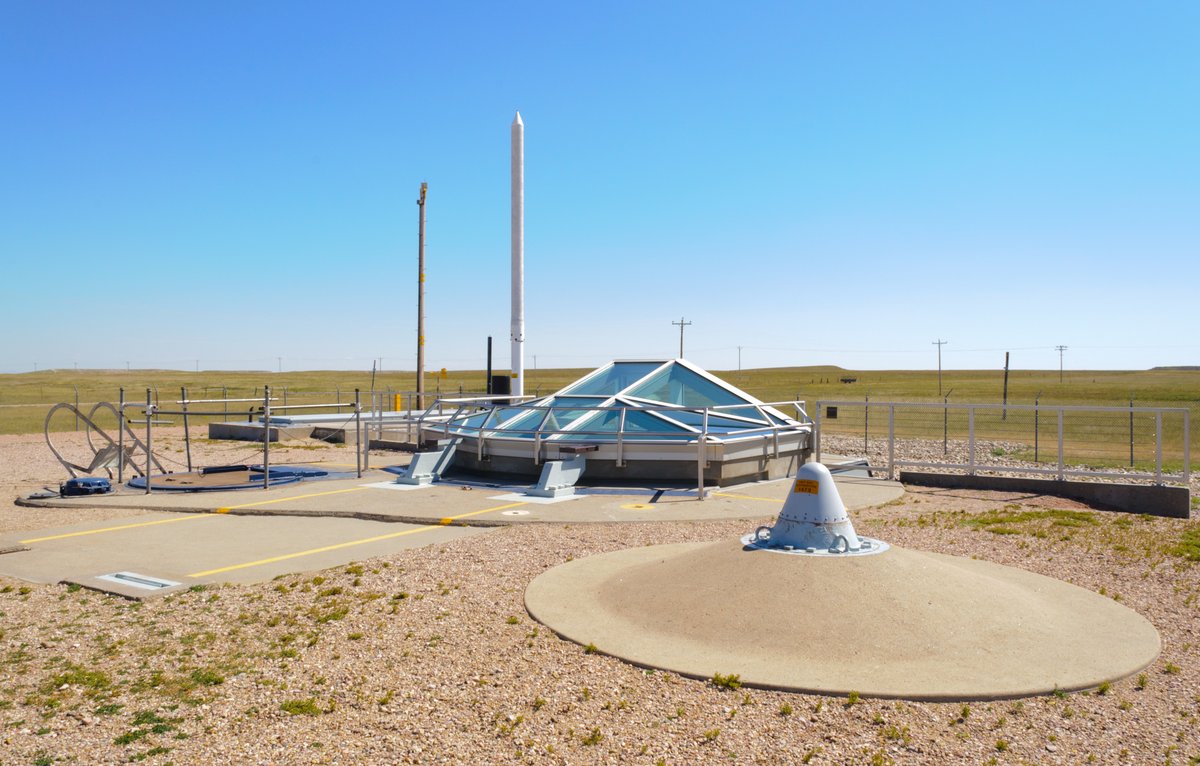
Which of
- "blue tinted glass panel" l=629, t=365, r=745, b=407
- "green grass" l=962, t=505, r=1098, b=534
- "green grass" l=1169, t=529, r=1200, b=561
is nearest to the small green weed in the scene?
"green grass" l=962, t=505, r=1098, b=534

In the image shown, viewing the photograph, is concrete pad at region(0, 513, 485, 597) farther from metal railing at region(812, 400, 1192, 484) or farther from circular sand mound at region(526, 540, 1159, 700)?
metal railing at region(812, 400, 1192, 484)

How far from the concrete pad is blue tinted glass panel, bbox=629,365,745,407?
6583mm

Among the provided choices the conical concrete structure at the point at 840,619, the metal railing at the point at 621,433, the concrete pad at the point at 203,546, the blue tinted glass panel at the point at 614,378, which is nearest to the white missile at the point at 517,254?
the blue tinted glass panel at the point at 614,378

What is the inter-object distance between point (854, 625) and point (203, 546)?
6985 millimetres

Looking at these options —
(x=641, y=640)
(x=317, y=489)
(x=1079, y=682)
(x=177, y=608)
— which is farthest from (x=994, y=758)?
(x=317, y=489)

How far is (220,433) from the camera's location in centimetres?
2753

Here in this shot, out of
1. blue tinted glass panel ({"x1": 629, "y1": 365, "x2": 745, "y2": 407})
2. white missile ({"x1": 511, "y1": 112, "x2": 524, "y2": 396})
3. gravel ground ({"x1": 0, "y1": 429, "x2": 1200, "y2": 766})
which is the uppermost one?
white missile ({"x1": 511, "y1": 112, "x2": 524, "y2": 396})

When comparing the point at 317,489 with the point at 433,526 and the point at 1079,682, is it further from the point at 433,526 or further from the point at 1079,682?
the point at 1079,682

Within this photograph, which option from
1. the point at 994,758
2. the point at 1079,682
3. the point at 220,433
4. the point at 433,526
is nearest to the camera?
the point at 994,758

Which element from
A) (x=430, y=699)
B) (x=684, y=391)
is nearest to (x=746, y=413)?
(x=684, y=391)

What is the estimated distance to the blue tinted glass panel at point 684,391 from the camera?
16.6m

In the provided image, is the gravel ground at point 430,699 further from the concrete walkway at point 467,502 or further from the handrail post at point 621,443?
the handrail post at point 621,443

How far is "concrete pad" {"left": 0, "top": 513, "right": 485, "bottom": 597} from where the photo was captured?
A: 27.1ft

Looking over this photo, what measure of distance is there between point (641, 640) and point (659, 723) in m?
1.30
